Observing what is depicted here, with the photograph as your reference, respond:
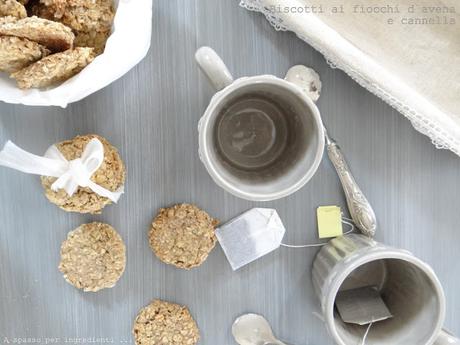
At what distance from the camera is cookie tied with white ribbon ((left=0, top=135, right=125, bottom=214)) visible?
24.8 inches

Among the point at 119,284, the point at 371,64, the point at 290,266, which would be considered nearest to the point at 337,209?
the point at 290,266

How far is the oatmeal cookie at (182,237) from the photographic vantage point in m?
0.72

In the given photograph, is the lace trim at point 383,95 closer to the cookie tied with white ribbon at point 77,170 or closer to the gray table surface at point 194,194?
the gray table surface at point 194,194

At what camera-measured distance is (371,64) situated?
69cm

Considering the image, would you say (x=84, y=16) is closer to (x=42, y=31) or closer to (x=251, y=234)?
(x=42, y=31)

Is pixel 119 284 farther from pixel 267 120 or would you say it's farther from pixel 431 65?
pixel 431 65

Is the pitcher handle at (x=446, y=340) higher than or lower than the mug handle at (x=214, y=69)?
lower

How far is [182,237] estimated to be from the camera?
722 millimetres

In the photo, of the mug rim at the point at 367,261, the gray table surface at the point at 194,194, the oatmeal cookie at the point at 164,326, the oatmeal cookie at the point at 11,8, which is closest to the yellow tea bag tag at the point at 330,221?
the gray table surface at the point at 194,194

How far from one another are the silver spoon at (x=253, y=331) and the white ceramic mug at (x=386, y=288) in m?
0.10

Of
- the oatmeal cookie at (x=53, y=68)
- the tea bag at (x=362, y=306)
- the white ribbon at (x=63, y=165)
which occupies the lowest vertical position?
the tea bag at (x=362, y=306)

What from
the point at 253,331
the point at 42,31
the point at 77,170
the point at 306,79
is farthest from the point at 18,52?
the point at 253,331

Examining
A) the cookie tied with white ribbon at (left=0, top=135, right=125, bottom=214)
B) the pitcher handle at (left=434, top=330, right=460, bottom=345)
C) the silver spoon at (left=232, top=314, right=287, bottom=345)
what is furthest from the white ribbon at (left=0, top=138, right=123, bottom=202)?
the pitcher handle at (left=434, top=330, right=460, bottom=345)

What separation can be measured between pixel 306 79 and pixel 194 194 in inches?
9.2
